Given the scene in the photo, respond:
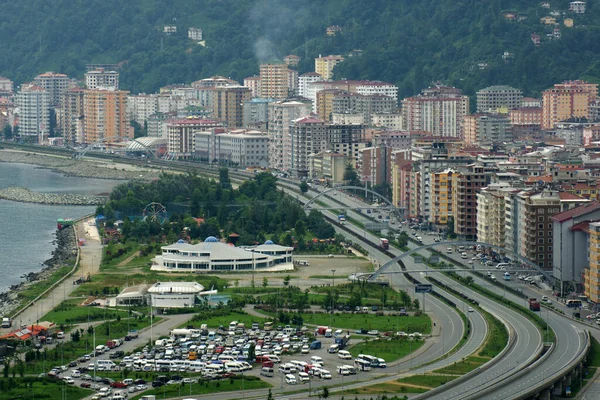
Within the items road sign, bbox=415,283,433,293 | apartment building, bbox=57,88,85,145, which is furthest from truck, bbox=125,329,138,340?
apartment building, bbox=57,88,85,145

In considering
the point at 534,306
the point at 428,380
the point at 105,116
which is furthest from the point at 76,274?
the point at 105,116

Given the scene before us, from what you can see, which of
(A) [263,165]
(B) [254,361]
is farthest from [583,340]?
(A) [263,165]

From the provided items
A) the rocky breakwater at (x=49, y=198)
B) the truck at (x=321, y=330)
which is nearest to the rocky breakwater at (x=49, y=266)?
the truck at (x=321, y=330)

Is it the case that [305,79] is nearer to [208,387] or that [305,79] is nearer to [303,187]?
[303,187]

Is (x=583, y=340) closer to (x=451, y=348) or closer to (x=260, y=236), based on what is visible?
(x=451, y=348)

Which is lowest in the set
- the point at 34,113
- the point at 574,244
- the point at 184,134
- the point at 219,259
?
the point at 219,259

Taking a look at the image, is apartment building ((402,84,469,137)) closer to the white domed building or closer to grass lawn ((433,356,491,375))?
the white domed building
